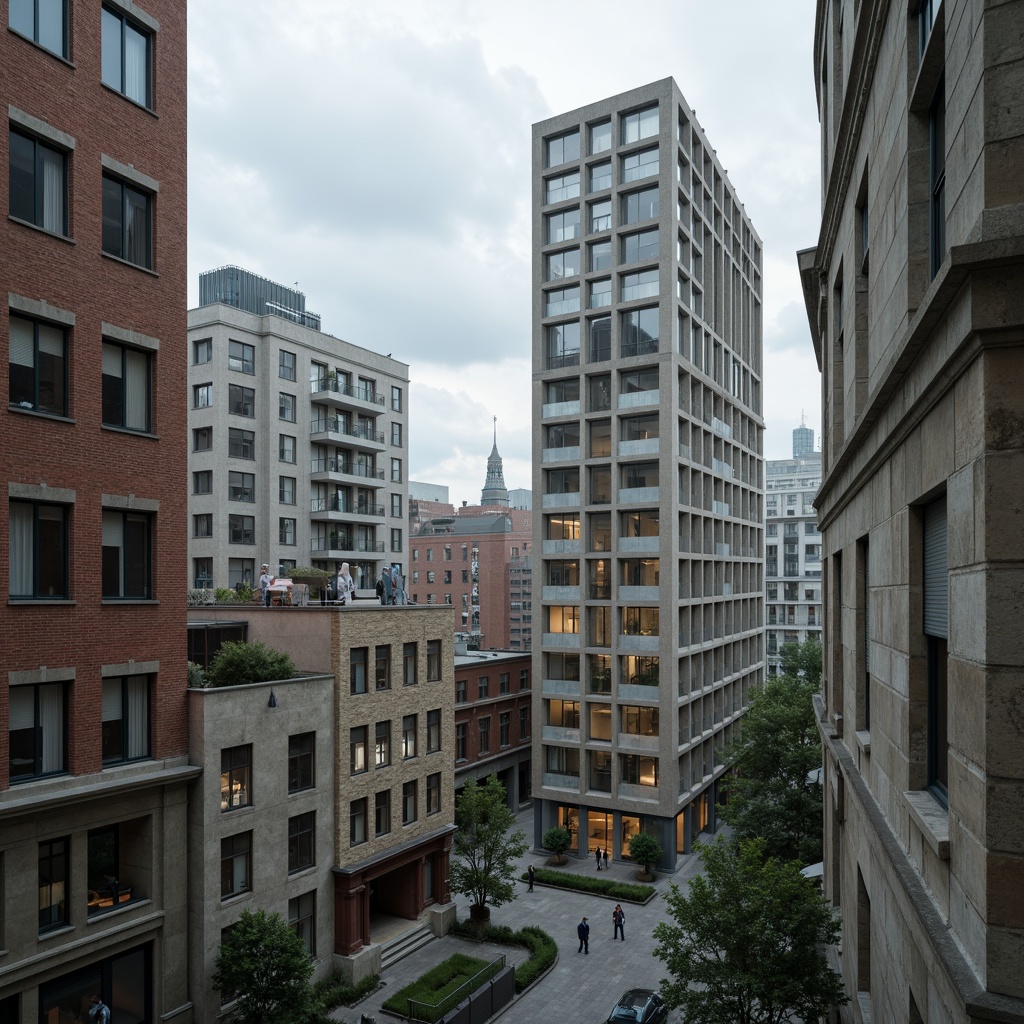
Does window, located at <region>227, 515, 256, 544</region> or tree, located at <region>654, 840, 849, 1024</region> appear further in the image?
window, located at <region>227, 515, 256, 544</region>

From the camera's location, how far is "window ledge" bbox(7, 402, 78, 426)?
65.3ft

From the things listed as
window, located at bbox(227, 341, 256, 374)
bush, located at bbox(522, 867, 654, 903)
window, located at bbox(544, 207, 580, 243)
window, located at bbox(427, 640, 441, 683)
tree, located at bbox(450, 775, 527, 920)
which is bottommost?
bush, located at bbox(522, 867, 654, 903)

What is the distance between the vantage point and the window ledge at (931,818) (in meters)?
7.47

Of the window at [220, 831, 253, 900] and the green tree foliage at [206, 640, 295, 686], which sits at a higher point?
the green tree foliage at [206, 640, 295, 686]

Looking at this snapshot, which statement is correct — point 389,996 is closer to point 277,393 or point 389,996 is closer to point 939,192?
point 939,192

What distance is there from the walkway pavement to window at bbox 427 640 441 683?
10735 millimetres

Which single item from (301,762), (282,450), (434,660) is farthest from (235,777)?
(282,450)

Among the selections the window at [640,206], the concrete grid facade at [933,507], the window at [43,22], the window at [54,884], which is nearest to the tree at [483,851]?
the window at [54,884]

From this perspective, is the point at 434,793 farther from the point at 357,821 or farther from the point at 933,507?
the point at 933,507

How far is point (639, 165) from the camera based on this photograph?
152 ft

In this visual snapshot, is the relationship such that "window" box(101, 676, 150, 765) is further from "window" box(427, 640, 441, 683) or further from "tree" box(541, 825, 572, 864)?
"tree" box(541, 825, 572, 864)

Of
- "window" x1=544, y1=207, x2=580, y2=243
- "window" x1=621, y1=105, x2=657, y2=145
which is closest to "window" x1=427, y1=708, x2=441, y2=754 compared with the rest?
"window" x1=544, y1=207, x2=580, y2=243

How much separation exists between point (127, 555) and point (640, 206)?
35.5 m

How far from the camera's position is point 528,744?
56.8m
